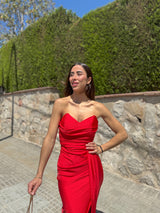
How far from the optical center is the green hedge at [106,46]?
13.0 ft

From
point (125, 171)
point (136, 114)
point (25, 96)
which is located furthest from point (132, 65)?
point (25, 96)

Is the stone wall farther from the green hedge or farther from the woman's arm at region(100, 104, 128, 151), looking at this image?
the woman's arm at region(100, 104, 128, 151)

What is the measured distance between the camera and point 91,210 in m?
1.82

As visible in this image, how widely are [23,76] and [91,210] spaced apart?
736 cm

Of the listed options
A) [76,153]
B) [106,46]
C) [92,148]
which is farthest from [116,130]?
[106,46]

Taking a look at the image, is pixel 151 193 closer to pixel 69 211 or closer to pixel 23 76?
pixel 69 211

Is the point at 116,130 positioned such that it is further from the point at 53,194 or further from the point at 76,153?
the point at 53,194

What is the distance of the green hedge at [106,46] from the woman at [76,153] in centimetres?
260

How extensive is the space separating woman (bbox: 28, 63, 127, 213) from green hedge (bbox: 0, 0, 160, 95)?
2596 mm

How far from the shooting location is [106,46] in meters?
4.74

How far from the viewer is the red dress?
5.74 ft

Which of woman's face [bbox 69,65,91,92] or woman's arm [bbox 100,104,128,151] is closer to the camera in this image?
woman's face [bbox 69,65,91,92]

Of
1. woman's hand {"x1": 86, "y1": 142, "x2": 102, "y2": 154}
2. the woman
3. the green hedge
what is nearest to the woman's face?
the woman

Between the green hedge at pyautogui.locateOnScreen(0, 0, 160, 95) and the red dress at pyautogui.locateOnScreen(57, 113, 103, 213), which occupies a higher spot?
the green hedge at pyautogui.locateOnScreen(0, 0, 160, 95)
